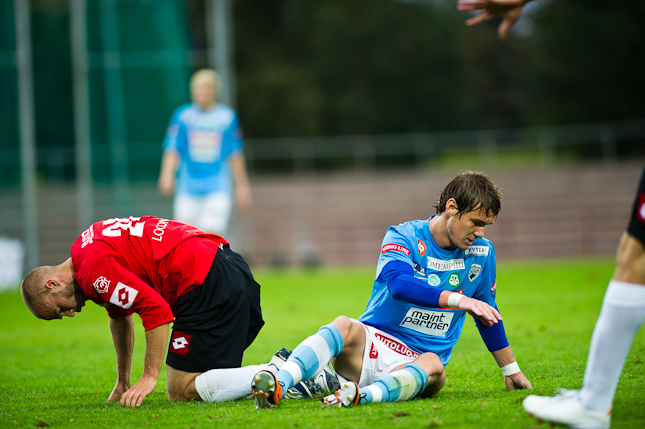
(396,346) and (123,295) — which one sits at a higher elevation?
(123,295)

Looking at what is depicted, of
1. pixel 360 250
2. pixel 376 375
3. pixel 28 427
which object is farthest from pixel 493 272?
pixel 360 250

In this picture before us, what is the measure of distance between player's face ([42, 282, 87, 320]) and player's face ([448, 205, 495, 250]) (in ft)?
6.64

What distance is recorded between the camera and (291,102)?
109 ft

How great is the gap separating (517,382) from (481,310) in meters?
0.93

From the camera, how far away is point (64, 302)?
3.67m

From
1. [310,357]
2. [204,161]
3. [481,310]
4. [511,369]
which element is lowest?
[511,369]

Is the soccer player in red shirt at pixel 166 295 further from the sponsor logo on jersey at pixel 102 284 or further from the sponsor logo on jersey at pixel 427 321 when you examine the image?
the sponsor logo on jersey at pixel 427 321

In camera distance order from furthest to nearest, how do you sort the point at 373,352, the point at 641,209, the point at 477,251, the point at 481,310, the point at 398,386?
the point at 477,251, the point at 373,352, the point at 398,386, the point at 481,310, the point at 641,209

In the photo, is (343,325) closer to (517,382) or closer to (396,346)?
(396,346)

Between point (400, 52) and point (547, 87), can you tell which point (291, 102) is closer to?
point (400, 52)

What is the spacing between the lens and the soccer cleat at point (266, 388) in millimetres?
3270

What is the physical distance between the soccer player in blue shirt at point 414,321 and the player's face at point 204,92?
6076 mm

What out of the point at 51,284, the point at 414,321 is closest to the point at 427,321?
the point at 414,321

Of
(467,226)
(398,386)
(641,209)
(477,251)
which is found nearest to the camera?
(641,209)
